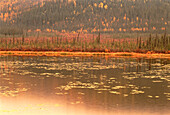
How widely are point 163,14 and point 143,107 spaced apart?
187m

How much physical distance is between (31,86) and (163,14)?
18145cm

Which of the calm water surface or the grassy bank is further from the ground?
the calm water surface

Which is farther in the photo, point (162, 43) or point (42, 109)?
point (162, 43)

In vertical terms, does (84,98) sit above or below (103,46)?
above

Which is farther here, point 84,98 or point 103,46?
point 103,46

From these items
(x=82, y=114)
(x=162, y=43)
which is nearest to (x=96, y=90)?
(x=82, y=114)

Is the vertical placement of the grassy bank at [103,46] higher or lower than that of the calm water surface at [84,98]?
lower

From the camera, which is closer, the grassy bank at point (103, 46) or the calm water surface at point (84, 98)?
the calm water surface at point (84, 98)

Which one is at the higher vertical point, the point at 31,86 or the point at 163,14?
the point at 163,14

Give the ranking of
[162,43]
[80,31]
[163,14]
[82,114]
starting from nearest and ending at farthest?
1. [82,114]
2. [162,43]
3. [80,31]
4. [163,14]

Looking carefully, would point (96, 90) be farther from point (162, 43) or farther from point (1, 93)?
point (162, 43)

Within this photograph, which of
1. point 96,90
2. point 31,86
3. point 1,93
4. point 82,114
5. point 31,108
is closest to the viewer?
point 82,114

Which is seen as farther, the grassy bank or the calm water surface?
the grassy bank

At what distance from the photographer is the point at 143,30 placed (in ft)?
616
